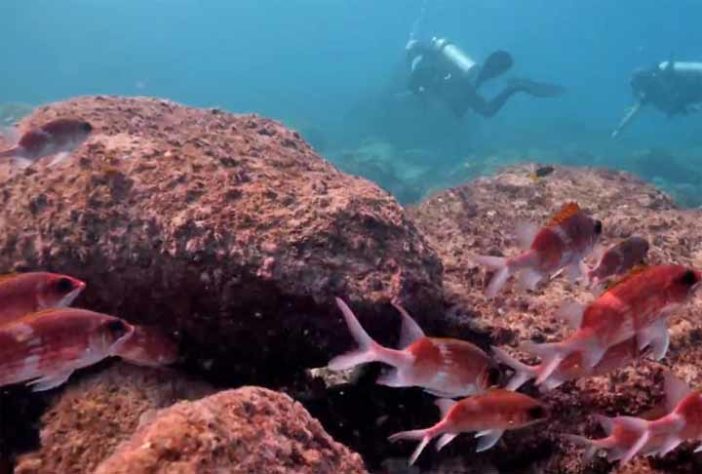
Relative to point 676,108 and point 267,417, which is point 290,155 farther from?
point 676,108

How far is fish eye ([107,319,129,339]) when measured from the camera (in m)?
2.72

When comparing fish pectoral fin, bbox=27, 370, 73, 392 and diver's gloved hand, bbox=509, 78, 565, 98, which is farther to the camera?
diver's gloved hand, bbox=509, 78, 565, 98

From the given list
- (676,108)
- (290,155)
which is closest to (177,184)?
(290,155)

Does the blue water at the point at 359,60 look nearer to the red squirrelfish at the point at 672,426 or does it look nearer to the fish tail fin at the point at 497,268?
the fish tail fin at the point at 497,268

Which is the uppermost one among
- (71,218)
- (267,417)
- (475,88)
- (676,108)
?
(475,88)

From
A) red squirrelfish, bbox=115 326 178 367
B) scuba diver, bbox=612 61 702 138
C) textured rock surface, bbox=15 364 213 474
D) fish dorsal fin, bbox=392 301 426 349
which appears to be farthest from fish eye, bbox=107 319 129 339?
scuba diver, bbox=612 61 702 138

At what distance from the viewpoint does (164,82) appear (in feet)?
294

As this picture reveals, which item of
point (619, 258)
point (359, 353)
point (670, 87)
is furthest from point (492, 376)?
point (670, 87)

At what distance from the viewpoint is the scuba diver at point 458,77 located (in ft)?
88.2

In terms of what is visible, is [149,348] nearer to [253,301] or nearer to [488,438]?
[253,301]

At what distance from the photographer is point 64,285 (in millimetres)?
3045

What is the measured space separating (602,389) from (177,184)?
125 inches

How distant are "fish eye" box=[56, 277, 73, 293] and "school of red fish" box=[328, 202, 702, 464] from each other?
1.42 meters

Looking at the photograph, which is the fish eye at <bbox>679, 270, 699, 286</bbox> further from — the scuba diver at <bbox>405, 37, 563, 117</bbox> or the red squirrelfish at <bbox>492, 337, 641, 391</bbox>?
the scuba diver at <bbox>405, 37, 563, 117</bbox>
